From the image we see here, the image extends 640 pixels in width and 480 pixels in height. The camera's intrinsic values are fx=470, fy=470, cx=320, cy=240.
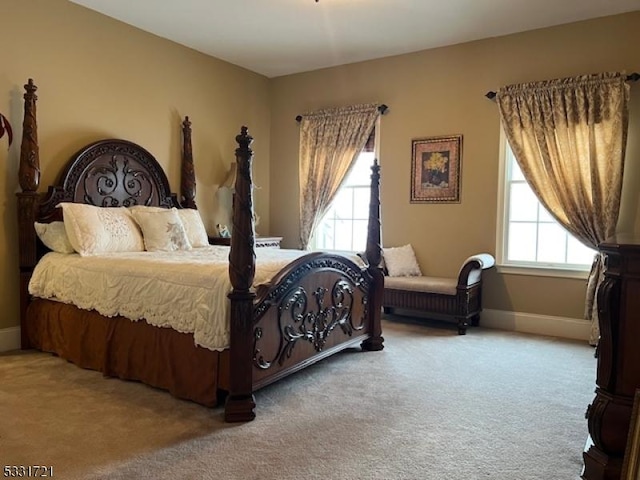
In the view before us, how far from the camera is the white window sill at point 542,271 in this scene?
436 cm

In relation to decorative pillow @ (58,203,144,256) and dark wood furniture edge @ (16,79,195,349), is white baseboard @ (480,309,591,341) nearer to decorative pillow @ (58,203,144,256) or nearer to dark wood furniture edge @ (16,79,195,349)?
decorative pillow @ (58,203,144,256)

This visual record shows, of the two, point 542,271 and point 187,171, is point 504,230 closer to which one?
point 542,271

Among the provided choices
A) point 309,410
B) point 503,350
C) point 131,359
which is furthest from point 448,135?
point 131,359

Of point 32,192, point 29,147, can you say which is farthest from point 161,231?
point 29,147

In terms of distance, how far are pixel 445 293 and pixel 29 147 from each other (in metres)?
3.78

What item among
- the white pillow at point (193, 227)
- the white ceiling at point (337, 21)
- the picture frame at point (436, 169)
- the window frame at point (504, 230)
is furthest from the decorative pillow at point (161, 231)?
the window frame at point (504, 230)

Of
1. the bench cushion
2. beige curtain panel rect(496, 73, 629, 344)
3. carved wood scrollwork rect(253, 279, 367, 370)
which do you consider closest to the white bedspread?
carved wood scrollwork rect(253, 279, 367, 370)

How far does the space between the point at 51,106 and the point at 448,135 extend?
→ 12.3 feet

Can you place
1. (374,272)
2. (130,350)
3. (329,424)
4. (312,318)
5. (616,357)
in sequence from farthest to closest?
(374,272), (312,318), (130,350), (329,424), (616,357)

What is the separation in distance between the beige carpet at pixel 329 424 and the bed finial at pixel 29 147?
135 centimetres

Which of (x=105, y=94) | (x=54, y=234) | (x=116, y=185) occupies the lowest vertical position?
(x=54, y=234)

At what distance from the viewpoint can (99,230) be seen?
3.69 meters

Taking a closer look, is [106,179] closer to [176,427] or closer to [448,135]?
[176,427]

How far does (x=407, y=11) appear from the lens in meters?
4.12
